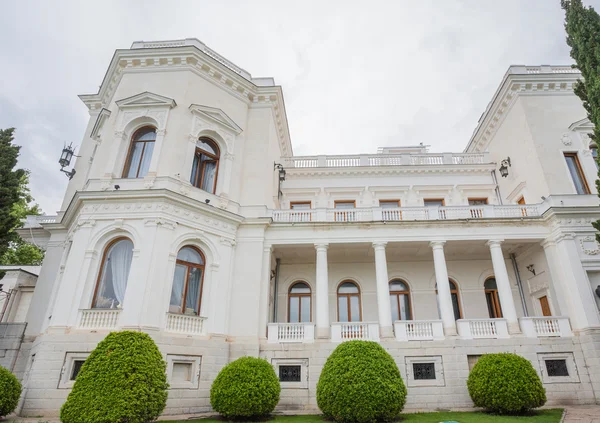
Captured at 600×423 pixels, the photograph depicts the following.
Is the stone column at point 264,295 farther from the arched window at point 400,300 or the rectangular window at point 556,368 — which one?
the rectangular window at point 556,368

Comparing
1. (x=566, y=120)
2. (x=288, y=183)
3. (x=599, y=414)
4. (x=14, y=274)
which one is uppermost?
(x=566, y=120)

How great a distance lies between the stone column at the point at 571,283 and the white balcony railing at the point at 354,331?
802cm

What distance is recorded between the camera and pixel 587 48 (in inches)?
477

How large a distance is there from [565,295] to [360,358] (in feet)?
33.8

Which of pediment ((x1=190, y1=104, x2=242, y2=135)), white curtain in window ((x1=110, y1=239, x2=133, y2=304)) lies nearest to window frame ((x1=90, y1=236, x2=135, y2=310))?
white curtain in window ((x1=110, y1=239, x2=133, y2=304))

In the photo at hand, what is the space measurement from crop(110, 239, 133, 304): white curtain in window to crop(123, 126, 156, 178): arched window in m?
3.21

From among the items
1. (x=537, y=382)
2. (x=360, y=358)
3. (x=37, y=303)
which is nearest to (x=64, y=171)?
(x=37, y=303)

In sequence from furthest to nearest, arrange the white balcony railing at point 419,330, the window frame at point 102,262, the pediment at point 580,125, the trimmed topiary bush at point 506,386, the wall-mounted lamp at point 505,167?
the wall-mounted lamp at point 505,167 < the pediment at point 580,125 < the white balcony railing at point 419,330 < the window frame at point 102,262 < the trimmed topiary bush at point 506,386

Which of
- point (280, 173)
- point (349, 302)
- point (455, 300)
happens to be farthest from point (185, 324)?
point (455, 300)

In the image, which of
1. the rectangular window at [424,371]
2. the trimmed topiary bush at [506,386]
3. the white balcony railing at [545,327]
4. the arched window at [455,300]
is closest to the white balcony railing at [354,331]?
the rectangular window at [424,371]

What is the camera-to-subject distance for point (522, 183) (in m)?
18.1

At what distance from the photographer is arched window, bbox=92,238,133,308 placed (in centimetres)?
1287

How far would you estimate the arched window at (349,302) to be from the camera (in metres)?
18.2

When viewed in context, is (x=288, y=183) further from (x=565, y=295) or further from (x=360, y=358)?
(x=565, y=295)
